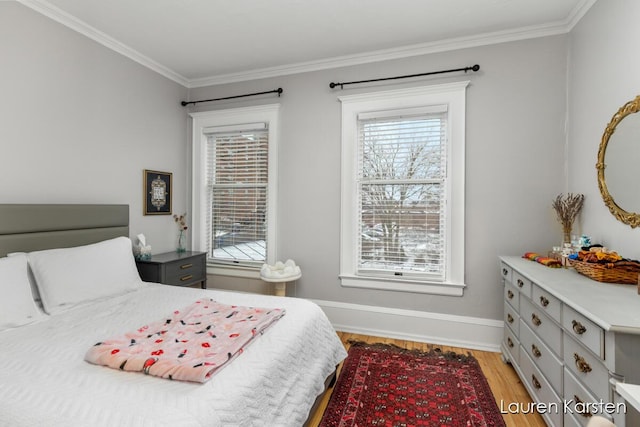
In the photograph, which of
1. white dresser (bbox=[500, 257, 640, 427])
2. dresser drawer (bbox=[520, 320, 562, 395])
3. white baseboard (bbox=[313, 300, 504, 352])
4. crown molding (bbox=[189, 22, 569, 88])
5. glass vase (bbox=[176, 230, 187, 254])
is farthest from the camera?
glass vase (bbox=[176, 230, 187, 254])

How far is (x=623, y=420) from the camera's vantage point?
1.16m

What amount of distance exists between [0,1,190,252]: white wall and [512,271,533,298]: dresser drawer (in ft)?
11.4

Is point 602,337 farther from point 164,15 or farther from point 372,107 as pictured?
point 164,15

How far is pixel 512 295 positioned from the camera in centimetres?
240

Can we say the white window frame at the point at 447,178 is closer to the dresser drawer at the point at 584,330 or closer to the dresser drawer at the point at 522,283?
the dresser drawer at the point at 522,283

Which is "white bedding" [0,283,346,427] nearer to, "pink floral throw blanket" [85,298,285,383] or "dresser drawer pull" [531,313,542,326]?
"pink floral throw blanket" [85,298,285,383]

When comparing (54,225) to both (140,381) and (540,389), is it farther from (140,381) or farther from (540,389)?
(540,389)

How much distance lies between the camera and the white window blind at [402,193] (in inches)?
118

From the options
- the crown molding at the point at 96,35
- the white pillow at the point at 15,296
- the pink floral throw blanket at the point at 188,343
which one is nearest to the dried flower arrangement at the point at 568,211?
the pink floral throw blanket at the point at 188,343

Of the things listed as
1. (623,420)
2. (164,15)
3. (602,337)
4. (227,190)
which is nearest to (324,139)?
(227,190)

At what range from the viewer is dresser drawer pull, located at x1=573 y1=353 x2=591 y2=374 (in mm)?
1368

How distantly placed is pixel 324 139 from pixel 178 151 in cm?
181

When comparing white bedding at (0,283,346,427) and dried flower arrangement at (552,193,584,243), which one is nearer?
white bedding at (0,283,346,427)


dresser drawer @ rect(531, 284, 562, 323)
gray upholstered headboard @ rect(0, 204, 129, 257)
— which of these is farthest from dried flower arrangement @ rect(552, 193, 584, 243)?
gray upholstered headboard @ rect(0, 204, 129, 257)
